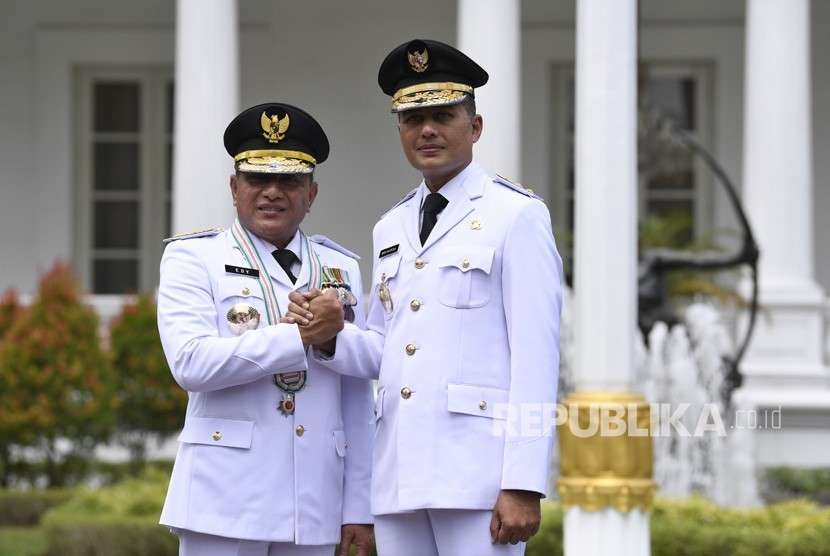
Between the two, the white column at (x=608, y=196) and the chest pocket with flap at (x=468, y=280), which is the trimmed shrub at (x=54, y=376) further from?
the chest pocket with flap at (x=468, y=280)

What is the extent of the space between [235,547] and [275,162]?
0.98 m

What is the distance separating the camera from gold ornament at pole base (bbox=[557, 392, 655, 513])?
706 cm

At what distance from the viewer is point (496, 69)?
41.2 feet

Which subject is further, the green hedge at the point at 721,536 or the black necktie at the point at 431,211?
the green hedge at the point at 721,536

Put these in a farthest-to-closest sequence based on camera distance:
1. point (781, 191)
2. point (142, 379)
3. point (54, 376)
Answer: point (781, 191), point (142, 379), point (54, 376)

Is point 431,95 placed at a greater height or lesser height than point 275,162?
greater

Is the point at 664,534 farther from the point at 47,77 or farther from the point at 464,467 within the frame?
the point at 47,77

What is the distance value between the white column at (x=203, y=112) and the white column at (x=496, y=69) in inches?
76.2

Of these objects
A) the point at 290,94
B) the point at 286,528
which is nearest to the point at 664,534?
the point at 286,528

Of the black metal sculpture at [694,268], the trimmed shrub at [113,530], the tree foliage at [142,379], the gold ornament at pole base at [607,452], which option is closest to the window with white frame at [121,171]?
the tree foliage at [142,379]

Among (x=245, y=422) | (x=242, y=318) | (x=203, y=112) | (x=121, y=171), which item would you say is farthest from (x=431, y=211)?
(x=121, y=171)

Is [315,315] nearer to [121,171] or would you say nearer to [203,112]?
[203,112]

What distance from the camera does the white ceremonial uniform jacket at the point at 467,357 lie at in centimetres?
382

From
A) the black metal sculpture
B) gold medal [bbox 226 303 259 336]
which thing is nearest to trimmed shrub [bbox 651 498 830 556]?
the black metal sculpture
